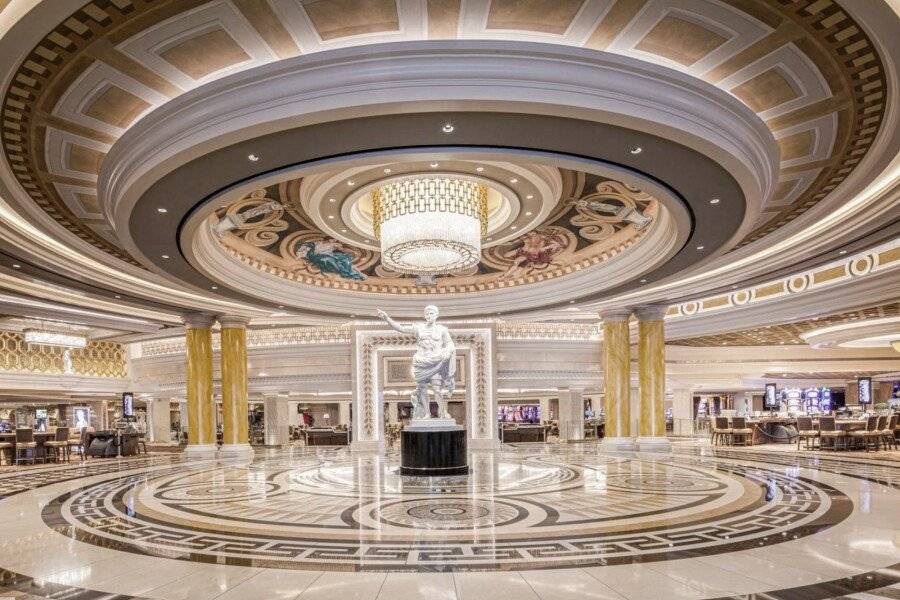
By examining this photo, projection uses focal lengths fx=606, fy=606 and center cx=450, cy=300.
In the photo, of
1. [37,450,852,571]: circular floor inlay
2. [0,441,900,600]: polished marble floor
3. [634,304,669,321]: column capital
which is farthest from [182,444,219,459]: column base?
[634,304,669,321]: column capital

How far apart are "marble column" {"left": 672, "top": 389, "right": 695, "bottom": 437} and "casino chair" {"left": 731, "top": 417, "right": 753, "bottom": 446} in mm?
4953

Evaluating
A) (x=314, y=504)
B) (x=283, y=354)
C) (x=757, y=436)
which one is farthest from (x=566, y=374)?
A: (x=314, y=504)

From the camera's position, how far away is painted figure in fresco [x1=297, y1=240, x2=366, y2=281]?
11.5 meters

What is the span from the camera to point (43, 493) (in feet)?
27.5

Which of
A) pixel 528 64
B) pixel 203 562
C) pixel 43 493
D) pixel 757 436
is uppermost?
pixel 528 64

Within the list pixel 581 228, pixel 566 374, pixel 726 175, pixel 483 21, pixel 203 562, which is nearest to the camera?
pixel 483 21

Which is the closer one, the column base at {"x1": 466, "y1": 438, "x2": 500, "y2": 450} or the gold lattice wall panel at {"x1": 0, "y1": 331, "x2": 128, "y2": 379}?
the column base at {"x1": 466, "y1": 438, "x2": 500, "y2": 450}

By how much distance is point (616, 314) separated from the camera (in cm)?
1466

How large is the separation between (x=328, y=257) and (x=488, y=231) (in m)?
3.60

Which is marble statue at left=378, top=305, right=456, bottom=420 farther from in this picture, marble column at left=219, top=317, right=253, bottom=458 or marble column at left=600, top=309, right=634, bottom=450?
marble column at left=219, top=317, right=253, bottom=458

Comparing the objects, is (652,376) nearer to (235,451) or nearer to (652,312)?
(652,312)

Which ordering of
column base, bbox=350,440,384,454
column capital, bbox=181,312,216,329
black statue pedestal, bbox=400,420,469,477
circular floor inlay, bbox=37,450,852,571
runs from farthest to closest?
column base, bbox=350,440,384,454, column capital, bbox=181,312,216,329, black statue pedestal, bbox=400,420,469,477, circular floor inlay, bbox=37,450,852,571

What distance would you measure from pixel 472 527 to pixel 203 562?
2282 mm

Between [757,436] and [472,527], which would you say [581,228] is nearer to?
[472,527]
